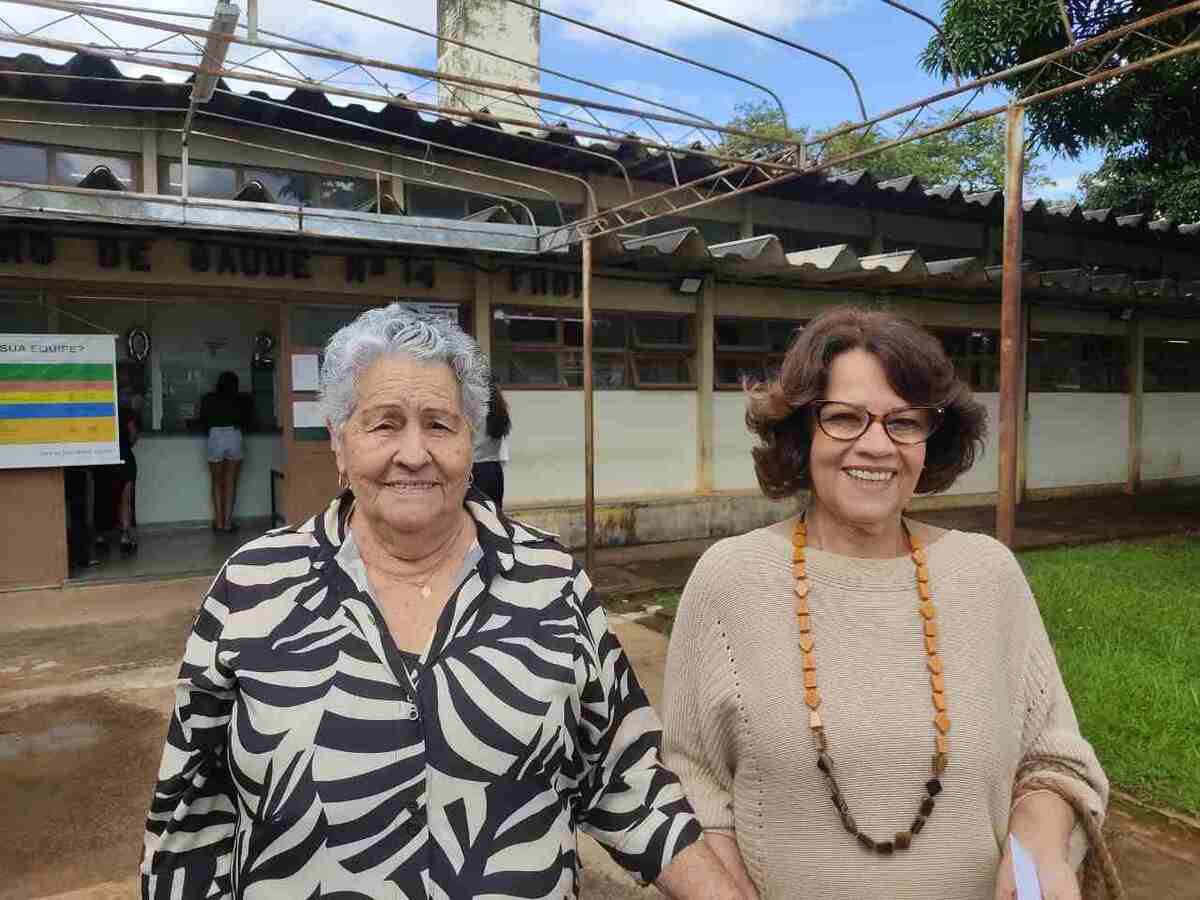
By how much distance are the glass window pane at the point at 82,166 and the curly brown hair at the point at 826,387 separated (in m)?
6.99

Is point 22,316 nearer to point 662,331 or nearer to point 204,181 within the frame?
point 204,181

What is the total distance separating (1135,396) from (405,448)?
13887 mm

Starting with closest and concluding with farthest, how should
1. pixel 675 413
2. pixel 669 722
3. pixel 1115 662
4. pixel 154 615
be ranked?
1. pixel 669 722
2. pixel 1115 662
3. pixel 154 615
4. pixel 675 413

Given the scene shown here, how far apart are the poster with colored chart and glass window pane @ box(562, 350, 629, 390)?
156 inches

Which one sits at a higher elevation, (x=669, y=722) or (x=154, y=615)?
(x=669, y=722)

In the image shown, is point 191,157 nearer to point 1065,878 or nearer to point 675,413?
point 675,413

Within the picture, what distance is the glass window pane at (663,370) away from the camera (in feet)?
30.3

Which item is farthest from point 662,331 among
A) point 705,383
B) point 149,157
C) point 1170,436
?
point 1170,436

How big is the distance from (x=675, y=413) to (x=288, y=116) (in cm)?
461

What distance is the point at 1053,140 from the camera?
873 centimetres

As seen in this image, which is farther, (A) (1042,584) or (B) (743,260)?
(B) (743,260)

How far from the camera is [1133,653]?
5.07 m

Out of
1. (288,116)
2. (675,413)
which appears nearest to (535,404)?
(675,413)

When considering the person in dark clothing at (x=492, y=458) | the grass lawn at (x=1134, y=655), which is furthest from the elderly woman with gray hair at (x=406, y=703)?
the person in dark clothing at (x=492, y=458)
